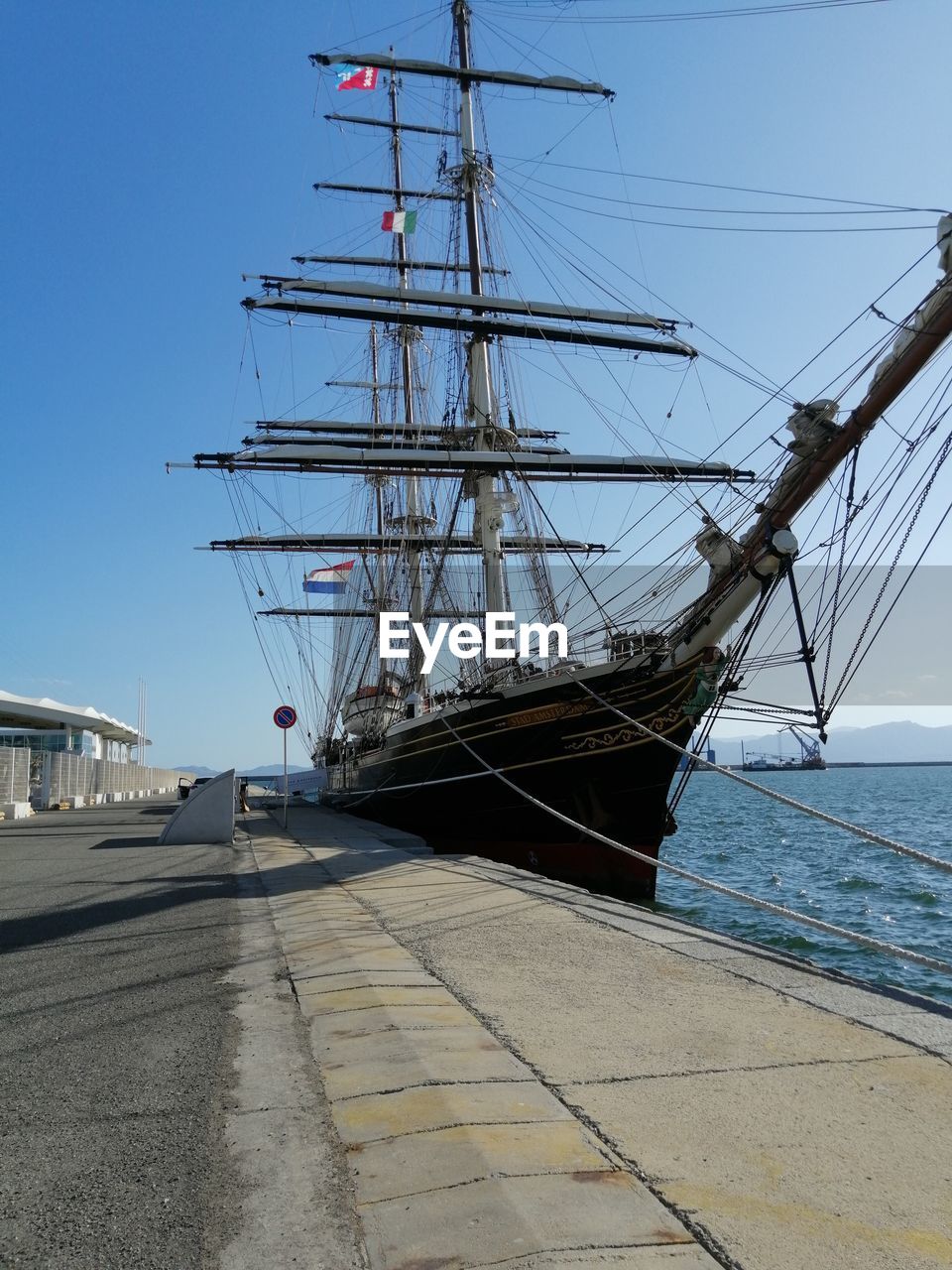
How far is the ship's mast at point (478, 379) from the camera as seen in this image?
20.3 meters

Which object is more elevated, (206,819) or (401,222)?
(401,222)

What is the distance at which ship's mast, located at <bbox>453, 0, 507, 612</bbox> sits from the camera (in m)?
20.3

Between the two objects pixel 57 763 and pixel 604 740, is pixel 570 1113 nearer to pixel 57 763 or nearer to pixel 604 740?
pixel 604 740

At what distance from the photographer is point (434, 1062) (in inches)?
132

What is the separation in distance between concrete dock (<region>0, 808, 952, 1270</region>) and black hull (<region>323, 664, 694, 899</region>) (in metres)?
7.99

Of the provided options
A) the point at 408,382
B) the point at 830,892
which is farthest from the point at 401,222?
the point at 830,892

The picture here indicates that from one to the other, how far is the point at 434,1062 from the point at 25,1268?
5.03 feet

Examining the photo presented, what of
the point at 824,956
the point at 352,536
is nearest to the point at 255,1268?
the point at 824,956

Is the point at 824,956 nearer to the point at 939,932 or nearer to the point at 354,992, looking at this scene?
the point at 939,932

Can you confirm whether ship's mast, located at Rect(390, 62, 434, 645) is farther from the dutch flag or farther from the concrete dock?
the concrete dock

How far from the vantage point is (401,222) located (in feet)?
78.9

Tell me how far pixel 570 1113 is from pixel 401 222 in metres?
24.8

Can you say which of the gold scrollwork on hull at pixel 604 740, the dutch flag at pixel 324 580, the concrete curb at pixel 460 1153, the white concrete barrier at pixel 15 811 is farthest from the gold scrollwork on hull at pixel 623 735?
the dutch flag at pixel 324 580

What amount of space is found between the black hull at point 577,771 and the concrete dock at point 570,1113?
7.99m
